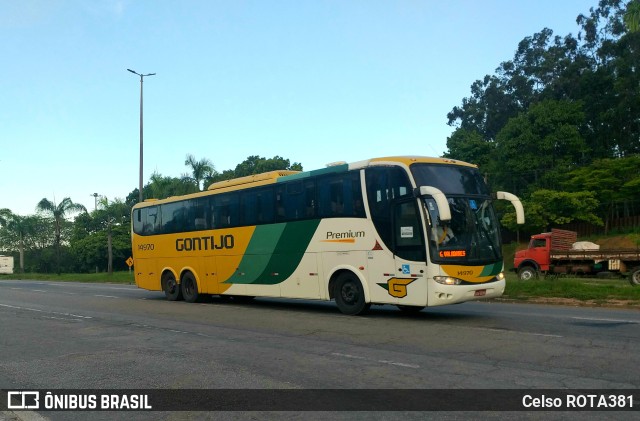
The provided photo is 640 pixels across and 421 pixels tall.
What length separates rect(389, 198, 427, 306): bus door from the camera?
12562 millimetres

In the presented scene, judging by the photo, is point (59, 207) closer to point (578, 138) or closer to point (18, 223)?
point (18, 223)

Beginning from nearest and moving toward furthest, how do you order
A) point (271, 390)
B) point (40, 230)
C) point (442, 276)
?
point (271, 390)
point (442, 276)
point (40, 230)

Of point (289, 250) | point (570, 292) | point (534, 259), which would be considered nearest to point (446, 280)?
point (289, 250)

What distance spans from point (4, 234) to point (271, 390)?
99569 mm

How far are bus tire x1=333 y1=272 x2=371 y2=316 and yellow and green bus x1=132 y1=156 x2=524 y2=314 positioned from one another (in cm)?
3

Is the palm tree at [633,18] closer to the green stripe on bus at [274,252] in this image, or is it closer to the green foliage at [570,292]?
the green foliage at [570,292]

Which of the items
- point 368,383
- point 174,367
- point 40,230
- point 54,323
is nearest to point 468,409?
point 368,383

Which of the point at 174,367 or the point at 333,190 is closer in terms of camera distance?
the point at 174,367

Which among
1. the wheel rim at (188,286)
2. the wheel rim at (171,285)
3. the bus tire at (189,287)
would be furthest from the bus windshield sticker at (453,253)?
the wheel rim at (171,285)

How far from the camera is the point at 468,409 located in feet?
19.7

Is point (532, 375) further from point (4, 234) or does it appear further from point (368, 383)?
point (4, 234)

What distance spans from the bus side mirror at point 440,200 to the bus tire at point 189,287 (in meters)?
9.88

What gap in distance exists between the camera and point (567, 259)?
28.9 meters

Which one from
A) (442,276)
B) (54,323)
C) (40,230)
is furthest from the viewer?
(40,230)
